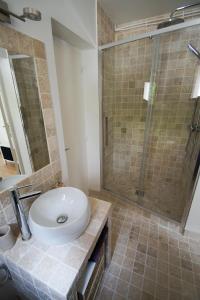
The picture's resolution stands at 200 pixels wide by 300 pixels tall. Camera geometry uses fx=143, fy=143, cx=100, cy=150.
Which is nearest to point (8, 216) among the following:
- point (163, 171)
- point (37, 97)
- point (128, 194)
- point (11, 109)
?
point (11, 109)

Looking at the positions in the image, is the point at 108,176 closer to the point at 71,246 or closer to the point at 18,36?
the point at 71,246

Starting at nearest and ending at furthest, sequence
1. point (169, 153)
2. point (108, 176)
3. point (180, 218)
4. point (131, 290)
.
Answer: point (131, 290) → point (180, 218) → point (169, 153) → point (108, 176)

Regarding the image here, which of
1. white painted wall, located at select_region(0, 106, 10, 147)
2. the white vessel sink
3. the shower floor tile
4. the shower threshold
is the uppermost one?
white painted wall, located at select_region(0, 106, 10, 147)

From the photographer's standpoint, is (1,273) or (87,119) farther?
(87,119)

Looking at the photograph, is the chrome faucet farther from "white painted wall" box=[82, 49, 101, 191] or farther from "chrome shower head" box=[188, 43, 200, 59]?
"chrome shower head" box=[188, 43, 200, 59]

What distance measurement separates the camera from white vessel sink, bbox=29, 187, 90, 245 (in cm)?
77

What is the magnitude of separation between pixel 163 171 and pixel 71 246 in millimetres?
1894

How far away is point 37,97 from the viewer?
1038 mm

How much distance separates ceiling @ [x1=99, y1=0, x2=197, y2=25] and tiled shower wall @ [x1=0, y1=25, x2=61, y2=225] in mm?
1204

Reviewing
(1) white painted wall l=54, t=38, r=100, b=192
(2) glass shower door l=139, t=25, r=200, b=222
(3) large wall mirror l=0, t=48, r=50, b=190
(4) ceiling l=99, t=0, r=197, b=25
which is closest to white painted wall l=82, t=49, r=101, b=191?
(1) white painted wall l=54, t=38, r=100, b=192

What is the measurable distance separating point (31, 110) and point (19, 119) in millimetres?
113

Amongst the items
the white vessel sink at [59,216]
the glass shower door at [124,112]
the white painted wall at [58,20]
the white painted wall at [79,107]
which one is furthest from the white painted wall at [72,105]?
the white vessel sink at [59,216]

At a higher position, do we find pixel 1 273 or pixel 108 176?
pixel 1 273

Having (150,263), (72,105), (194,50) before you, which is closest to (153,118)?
(194,50)
